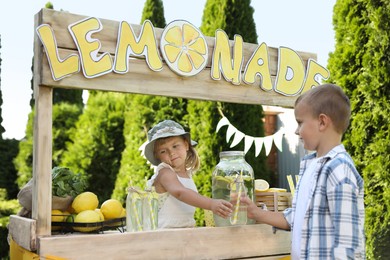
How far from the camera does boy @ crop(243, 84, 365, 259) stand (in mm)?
1588

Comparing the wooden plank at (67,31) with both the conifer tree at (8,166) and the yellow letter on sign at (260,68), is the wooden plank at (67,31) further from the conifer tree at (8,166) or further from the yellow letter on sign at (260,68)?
the conifer tree at (8,166)

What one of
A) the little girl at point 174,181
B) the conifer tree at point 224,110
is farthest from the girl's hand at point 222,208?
the conifer tree at point 224,110

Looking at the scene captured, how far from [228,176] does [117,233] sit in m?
0.57

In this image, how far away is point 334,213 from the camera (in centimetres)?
160

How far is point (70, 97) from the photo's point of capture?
1054 cm

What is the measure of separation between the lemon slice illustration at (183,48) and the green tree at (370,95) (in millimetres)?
2755

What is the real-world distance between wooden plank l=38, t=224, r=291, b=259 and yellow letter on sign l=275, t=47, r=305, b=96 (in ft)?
2.44

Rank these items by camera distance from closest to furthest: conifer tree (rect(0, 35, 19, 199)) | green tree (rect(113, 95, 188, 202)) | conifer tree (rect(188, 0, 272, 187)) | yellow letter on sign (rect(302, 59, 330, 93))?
yellow letter on sign (rect(302, 59, 330, 93)), conifer tree (rect(188, 0, 272, 187)), green tree (rect(113, 95, 188, 202)), conifer tree (rect(0, 35, 19, 199))

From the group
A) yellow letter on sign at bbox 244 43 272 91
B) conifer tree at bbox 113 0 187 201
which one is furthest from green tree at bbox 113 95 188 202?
yellow letter on sign at bbox 244 43 272 91

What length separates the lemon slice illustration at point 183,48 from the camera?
2361 mm

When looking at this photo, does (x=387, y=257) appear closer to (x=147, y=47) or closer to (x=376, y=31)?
(x=376, y=31)

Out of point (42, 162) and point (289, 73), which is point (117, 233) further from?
point (289, 73)

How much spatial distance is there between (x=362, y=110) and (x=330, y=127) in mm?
3358

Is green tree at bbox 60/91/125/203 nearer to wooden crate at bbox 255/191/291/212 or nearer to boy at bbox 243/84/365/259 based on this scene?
wooden crate at bbox 255/191/291/212
